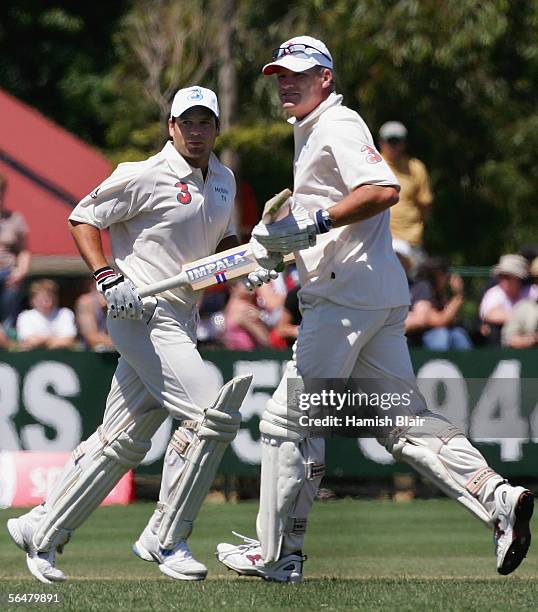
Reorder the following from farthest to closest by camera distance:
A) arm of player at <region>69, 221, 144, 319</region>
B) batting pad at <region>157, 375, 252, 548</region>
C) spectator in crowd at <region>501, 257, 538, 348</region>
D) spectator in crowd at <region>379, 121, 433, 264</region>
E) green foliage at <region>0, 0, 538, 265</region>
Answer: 1. green foliage at <region>0, 0, 538, 265</region>
2. spectator in crowd at <region>379, 121, 433, 264</region>
3. spectator in crowd at <region>501, 257, 538, 348</region>
4. batting pad at <region>157, 375, 252, 548</region>
5. arm of player at <region>69, 221, 144, 319</region>

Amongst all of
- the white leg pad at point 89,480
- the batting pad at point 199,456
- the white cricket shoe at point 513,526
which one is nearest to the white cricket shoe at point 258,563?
the batting pad at point 199,456

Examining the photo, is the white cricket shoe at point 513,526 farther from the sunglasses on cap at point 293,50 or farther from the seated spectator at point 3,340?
the seated spectator at point 3,340

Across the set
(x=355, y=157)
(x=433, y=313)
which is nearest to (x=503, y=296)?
(x=433, y=313)

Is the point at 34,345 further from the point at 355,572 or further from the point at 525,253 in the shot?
the point at 355,572

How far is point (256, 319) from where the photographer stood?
1355 centimetres

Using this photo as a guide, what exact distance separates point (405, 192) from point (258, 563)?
260 inches

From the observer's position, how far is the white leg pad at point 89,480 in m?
7.82

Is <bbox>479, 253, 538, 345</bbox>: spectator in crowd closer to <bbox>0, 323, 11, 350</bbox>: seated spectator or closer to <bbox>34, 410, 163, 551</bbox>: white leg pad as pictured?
<bbox>0, 323, 11, 350</bbox>: seated spectator

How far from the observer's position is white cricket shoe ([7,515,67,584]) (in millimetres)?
7738

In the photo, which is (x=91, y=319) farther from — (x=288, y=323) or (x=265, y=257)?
(x=265, y=257)

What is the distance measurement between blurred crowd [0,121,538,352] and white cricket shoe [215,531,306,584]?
5452 millimetres

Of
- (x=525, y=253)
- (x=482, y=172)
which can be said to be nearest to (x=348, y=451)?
(x=525, y=253)

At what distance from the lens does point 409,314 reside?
13.3 m

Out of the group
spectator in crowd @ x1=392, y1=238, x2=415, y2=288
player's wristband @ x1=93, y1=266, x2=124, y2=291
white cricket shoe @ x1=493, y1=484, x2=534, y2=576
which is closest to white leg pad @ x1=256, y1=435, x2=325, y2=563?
white cricket shoe @ x1=493, y1=484, x2=534, y2=576
